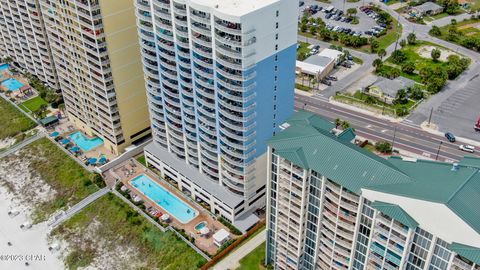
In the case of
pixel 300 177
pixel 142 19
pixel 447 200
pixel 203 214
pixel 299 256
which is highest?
pixel 142 19

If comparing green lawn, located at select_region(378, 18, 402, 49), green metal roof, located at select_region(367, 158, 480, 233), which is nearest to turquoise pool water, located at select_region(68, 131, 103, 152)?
green metal roof, located at select_region(367, 158, 480, 233)

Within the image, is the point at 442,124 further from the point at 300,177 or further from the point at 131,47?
the point at 131,47

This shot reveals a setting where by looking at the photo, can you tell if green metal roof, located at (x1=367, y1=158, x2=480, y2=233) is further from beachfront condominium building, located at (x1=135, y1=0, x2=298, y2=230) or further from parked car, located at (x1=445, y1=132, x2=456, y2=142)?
parked car, located at (x1=445, y1=132, x2=456, y2=142)

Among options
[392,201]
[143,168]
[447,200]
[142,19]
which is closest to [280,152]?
[392,201]

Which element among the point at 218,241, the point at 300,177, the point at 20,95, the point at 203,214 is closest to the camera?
the point at 300,177

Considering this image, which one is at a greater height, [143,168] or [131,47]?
[131,47]

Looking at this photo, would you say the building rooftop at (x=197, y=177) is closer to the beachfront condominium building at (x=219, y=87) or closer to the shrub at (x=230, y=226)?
the beachfront condominium building at (x=219, y=87)

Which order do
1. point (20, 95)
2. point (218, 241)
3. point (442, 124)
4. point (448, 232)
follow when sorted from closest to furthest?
1. point (448, 232)
2. point (218, 241)
3. point (442, 124)
4. point (20, 95)
